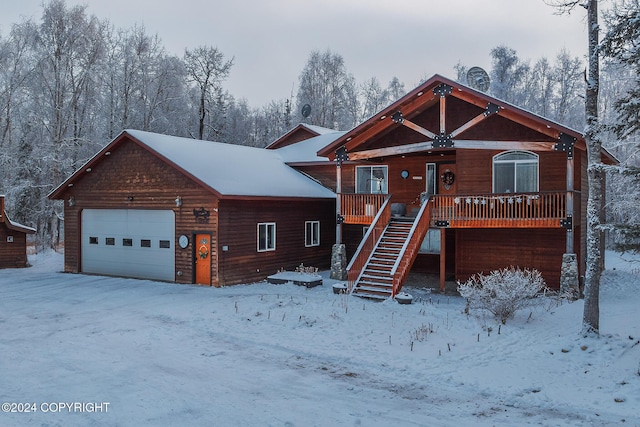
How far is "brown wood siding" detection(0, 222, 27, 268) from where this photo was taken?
22.4 meters

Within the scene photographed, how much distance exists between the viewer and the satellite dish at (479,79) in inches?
762

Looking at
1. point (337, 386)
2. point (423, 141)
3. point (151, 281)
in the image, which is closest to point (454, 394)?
point (337, 386)

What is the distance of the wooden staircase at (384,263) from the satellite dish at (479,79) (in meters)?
6.03

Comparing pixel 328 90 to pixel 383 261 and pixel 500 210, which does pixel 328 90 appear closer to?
pixel 500 210

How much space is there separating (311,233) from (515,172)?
9.06m

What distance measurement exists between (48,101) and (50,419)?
29576 mm

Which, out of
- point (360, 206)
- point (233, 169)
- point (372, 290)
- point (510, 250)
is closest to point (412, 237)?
point (372, 290)

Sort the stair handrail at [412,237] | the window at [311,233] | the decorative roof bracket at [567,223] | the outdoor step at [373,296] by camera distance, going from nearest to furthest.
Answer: the outdoor step at [373,296] → the stair handrail at [412,237] → the decorative roof bracket at [567,223] → the window at [311,233]

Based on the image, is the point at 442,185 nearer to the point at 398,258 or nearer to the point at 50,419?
the point at 398,258

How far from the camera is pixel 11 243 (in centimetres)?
2272

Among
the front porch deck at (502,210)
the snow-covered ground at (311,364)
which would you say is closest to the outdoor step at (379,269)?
the snow-covered ground at (311,364)

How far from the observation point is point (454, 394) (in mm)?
7918

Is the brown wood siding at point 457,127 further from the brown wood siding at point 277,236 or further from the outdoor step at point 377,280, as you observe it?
the outdoor step at point 377,280

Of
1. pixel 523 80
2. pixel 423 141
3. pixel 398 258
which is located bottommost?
pixel 398 258
